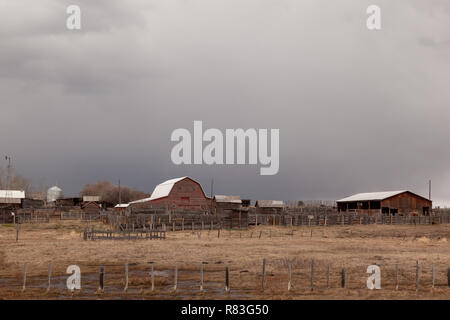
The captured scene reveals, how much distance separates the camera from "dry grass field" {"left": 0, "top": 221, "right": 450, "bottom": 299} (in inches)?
1000

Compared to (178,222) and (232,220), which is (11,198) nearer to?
(178,222)

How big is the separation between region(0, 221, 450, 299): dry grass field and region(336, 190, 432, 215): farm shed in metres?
38.1

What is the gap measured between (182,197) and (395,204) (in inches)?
1671

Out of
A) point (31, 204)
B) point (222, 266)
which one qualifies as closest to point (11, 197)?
point (31, 204)

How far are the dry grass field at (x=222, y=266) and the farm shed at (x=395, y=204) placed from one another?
125ft

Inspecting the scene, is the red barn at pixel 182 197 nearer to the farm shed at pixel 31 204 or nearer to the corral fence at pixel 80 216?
the corral fence at pixel 80 216

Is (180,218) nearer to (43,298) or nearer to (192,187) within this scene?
(192,187)

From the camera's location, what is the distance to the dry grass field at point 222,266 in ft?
83.4

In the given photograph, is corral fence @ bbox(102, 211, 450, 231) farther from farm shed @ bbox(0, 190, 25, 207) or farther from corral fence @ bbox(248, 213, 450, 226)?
farm shed @ bbox(0, 190, 25, 207)

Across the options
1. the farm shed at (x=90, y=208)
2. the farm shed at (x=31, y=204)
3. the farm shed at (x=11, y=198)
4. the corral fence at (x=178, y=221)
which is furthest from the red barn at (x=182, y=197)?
the farm shed at (x=31, y=204)

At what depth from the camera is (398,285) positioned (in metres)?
28.3
